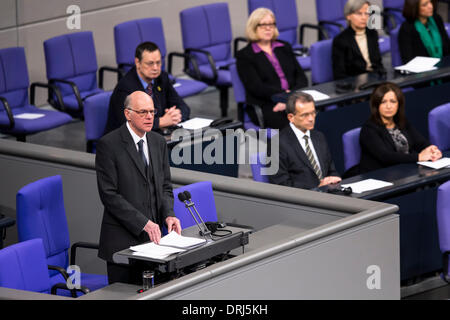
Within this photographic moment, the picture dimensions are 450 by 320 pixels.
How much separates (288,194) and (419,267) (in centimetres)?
131

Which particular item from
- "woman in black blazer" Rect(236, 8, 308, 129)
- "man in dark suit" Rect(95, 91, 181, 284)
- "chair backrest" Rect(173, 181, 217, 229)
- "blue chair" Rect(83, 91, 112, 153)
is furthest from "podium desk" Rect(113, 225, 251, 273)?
"woman in black blazer" Rect(236, 8, 308, 129)

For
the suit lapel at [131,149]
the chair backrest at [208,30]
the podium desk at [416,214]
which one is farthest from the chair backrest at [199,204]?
the chair backrest at [208,30]

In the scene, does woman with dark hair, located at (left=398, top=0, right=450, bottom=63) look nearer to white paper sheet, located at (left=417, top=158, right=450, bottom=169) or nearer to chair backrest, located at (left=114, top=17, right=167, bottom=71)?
chair backrest, located at (left=114, top=17, right=167, bottom=71)

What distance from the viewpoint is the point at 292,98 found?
5.54 m

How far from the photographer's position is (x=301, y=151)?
547 cm

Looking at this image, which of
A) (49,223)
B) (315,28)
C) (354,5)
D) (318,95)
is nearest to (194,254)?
(49,223)

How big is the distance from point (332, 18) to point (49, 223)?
5.22 meters

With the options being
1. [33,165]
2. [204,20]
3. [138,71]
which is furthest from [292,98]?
[204,20]

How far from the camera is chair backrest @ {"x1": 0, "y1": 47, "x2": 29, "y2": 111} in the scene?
23.1ft

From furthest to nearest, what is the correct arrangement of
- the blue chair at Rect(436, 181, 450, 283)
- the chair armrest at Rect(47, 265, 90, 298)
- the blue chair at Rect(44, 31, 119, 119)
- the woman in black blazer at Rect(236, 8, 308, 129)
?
the blue chair at Rect(44, 31, 119, 119) < the woman in black blazer at Rect(236, 8, 308, 129) < the blue chair at Rect(436, 181, 450, 283) < the chair armrest at Rect(47, 265, 90, 298)

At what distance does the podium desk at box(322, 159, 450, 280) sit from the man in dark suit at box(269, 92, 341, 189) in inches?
9.1

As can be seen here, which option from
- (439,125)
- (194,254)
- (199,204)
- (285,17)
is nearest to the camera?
(194,254)

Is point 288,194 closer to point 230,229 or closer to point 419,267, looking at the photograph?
point 230,229

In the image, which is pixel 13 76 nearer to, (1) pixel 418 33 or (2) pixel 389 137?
(2) pixel 389 137
